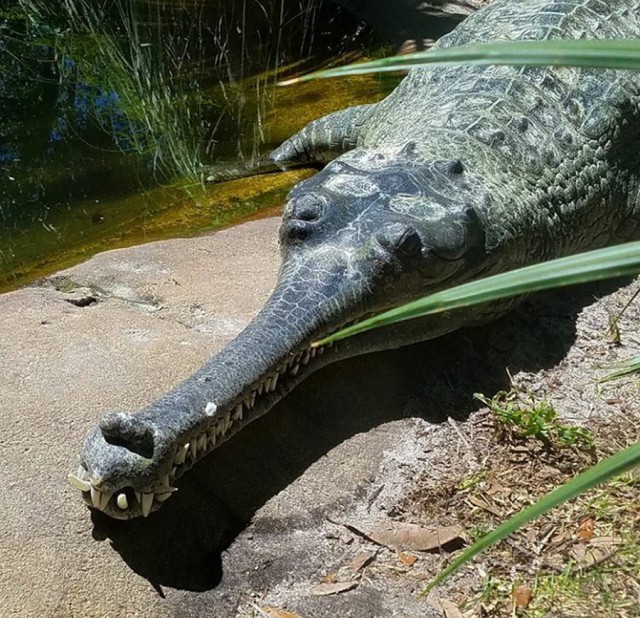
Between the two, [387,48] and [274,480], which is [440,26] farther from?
[274,480]

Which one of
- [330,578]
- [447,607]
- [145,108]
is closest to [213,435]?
[330,578]

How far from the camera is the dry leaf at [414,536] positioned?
10.2 feet

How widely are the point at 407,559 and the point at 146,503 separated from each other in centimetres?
93

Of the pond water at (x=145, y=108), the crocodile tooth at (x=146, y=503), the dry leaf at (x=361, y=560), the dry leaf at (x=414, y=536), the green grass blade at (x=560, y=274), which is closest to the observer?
the green grass blade at (x=560, y=274)

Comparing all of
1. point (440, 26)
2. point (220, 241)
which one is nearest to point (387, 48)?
point (440, 26)

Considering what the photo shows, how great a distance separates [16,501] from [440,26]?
724 cm

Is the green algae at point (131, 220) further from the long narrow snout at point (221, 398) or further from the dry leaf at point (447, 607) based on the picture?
the dry leaf at point (447, 607)

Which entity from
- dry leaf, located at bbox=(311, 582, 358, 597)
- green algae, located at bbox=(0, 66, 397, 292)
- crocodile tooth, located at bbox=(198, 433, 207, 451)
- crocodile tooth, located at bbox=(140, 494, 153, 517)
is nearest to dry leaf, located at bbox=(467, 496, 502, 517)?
dry leaf, located at bbox=(311, 582, 358, 597)

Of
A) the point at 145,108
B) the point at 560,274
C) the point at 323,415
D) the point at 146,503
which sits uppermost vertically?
the point at 560,274

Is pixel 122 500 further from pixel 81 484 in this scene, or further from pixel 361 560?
pixel 361 560

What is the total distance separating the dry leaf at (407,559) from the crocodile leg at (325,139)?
12.0 feet

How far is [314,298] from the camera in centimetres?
350

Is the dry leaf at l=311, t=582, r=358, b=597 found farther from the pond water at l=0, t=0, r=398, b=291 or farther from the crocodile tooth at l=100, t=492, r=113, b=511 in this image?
the pond water at l=0, t=0, r=398, b=291

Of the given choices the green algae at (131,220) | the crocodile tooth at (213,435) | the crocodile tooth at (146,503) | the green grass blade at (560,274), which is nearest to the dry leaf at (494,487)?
the crocodile tooth at (213,435)
